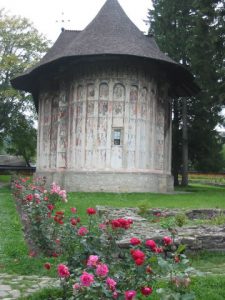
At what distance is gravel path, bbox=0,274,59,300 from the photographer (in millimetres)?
5168

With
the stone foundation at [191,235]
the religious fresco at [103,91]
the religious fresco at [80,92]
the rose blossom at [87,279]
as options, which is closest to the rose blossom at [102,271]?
the rose blossom at [87,279]

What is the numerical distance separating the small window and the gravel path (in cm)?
1568

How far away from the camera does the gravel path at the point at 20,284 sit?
5168mm

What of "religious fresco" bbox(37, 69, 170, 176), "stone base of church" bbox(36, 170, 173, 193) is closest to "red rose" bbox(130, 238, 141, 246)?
"stone base of church" bbox(36, 170, 173, 193)

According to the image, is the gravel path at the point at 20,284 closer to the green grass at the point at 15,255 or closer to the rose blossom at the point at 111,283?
the green grass at the point at 15,255

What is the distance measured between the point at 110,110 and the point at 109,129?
34.3 inches

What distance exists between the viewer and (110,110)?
21547mm

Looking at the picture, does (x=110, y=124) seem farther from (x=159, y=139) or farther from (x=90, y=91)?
(x=159, y=139)

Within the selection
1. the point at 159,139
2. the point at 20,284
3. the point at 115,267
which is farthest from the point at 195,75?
the point at 115,267

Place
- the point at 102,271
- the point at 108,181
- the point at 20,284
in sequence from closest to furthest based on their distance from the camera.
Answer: the point at 102,271
the point at 20,284
the point at 108,181

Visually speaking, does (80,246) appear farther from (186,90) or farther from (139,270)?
(186,90)

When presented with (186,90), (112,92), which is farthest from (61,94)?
(186,90)

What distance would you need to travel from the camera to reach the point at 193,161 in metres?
33.7

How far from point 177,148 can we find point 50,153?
10749 mm
